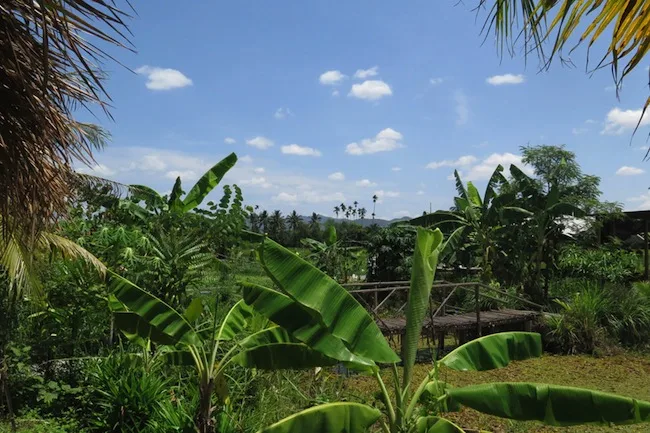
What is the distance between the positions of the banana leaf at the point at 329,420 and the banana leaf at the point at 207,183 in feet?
24.7

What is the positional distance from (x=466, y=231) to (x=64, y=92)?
1638 cm

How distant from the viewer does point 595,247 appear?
1862 cm

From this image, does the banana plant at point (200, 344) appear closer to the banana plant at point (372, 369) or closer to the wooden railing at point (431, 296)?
the banana plant at point (372, 369)

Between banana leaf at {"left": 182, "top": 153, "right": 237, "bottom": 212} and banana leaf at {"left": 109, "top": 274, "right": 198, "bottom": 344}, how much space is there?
5.59m

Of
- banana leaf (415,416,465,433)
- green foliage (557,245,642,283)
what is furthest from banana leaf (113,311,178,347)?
green foliage (557,245,642,283)

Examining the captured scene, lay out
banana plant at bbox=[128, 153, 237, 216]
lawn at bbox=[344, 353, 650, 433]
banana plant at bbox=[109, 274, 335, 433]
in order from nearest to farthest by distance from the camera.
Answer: banana plant at bbox=[109, 274, 335, 433], lawn at bbox=[344, 353, 650, 433], banana plant at bbox=[128, 153, 237, 216]

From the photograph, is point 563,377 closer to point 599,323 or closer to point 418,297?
point 599,323

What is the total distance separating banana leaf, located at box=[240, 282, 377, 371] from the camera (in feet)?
14.4

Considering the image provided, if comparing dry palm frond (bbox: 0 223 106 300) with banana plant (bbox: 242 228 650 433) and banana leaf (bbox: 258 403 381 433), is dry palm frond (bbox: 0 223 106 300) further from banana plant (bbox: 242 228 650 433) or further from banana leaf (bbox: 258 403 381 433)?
banana leaf (bbox: 258 403 381 433)

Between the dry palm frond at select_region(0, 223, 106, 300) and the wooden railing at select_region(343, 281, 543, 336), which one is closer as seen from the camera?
the dry palm frond at select_region(0, 223, 106, 300)

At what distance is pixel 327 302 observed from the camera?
4.19m

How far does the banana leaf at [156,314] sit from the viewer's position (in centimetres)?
536

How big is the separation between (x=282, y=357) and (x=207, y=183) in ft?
22.4

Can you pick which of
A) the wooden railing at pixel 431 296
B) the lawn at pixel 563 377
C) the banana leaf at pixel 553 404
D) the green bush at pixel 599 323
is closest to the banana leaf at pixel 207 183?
the wooden railing at pixel 431 296
